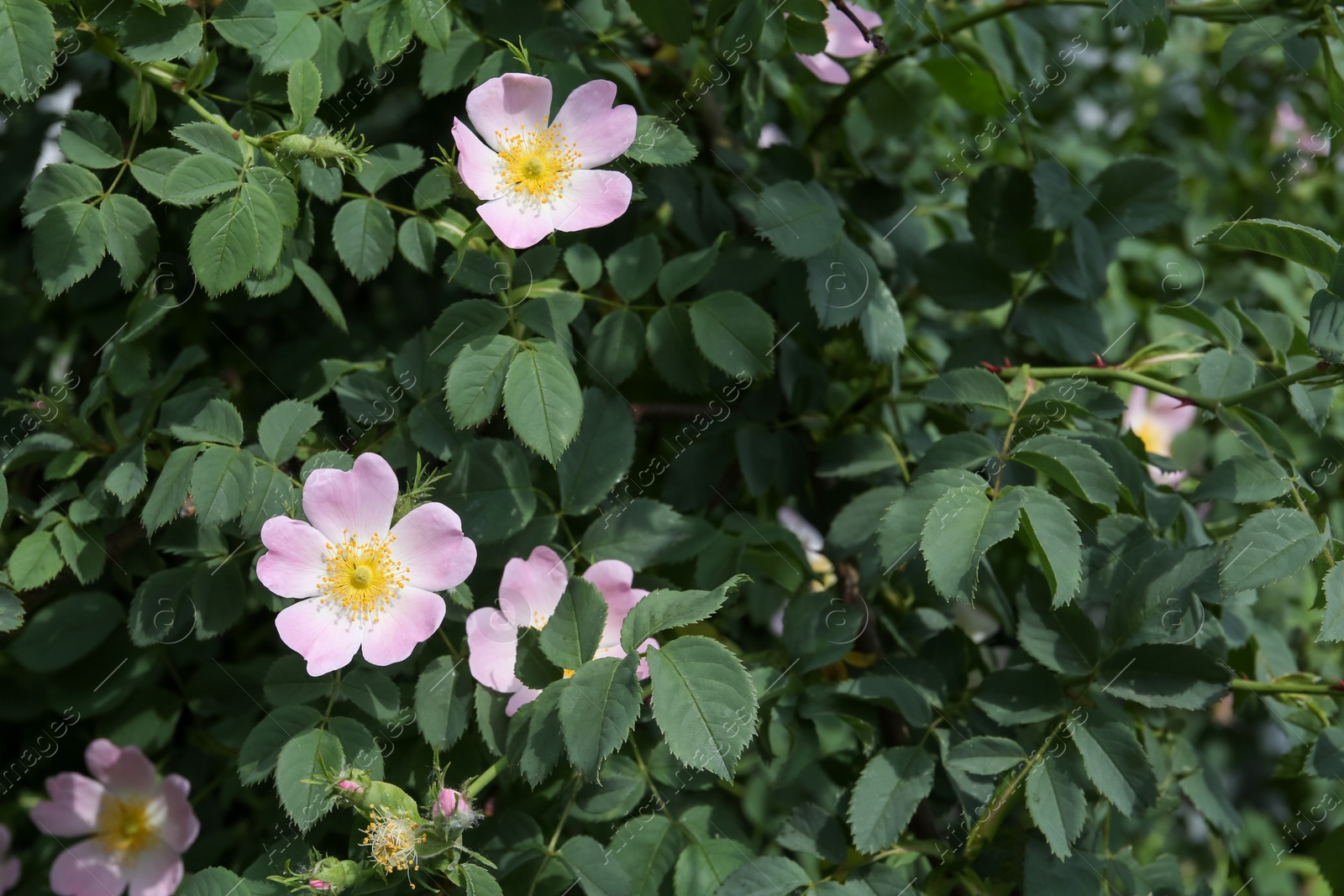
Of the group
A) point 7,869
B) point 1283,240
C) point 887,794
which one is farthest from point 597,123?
point 7,869

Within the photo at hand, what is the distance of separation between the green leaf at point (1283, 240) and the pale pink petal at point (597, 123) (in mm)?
749

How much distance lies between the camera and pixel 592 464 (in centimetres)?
143

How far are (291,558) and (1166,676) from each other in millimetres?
1210

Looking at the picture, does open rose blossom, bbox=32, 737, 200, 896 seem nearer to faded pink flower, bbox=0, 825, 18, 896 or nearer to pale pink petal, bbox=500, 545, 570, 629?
→ faded pink flower, bbox=0, 825, 18, 896

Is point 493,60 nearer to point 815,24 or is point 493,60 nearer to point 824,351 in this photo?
point 815,24

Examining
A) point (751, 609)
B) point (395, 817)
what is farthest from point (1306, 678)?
point (395, 817)

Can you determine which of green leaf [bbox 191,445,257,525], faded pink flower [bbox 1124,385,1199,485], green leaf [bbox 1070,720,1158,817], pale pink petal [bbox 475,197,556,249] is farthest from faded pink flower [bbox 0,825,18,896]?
faded pink flower [bbox 1124,385,1199,485]

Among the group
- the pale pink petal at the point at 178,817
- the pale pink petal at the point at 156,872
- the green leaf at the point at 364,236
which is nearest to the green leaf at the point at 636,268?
the green leaf at the point at 364,236

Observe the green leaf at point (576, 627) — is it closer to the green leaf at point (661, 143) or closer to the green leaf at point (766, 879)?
the green leaf at point (766, 879)

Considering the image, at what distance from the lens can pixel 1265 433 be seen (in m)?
1.45

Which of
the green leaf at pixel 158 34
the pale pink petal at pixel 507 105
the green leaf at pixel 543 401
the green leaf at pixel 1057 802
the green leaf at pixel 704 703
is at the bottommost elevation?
the green leaf at pixel 1057 802

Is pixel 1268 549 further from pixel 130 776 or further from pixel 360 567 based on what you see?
pixel 130 776

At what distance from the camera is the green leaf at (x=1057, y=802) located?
4.35 ft

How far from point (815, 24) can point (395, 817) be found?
3.98 feet
